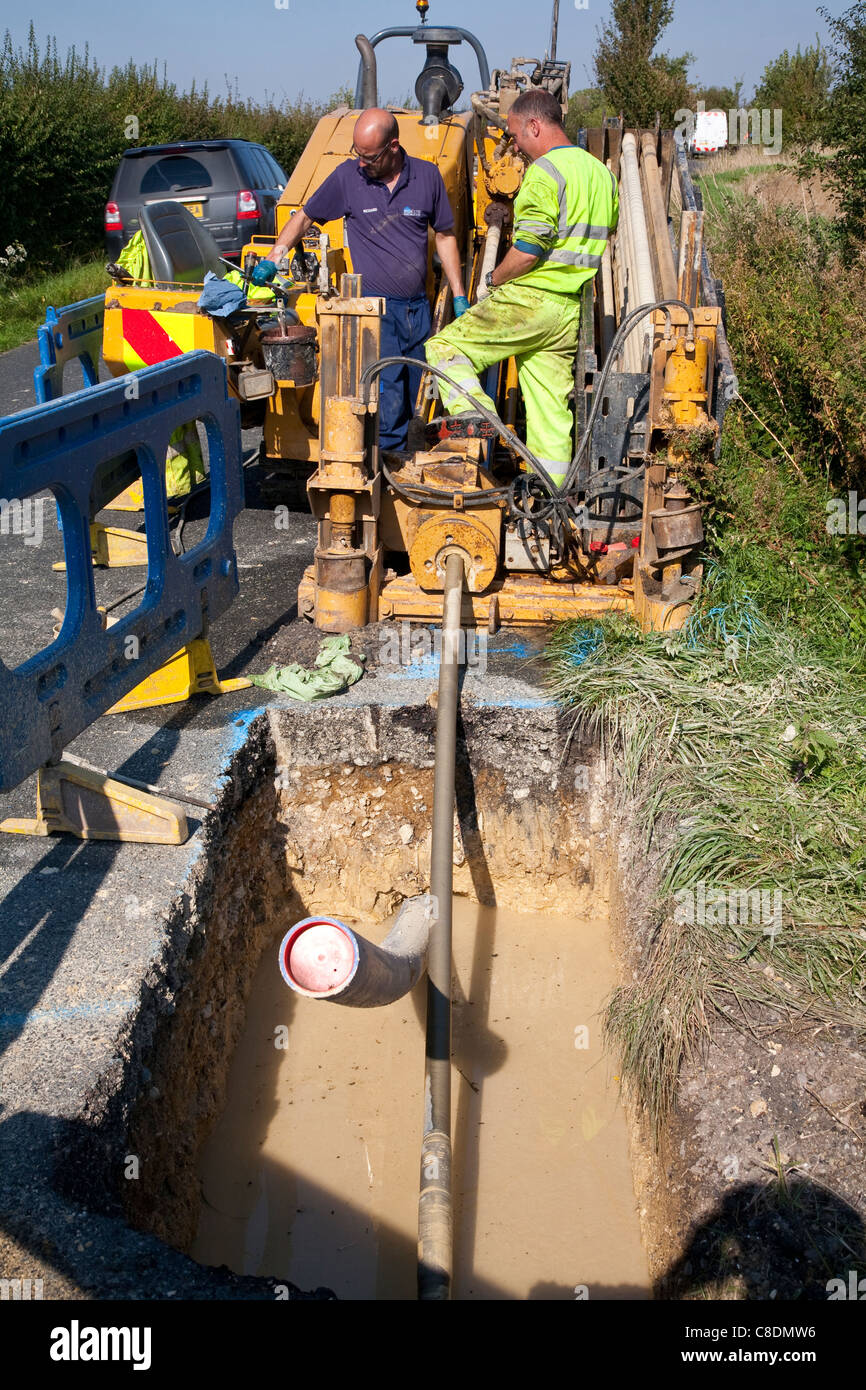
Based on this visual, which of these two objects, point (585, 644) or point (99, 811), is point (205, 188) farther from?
point (99, 811)

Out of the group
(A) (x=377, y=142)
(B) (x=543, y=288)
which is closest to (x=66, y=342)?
(A) (x=377, y=142)

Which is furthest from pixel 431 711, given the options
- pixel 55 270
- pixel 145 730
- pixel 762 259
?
pixel 55 270

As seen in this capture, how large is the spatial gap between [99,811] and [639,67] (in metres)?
23.8

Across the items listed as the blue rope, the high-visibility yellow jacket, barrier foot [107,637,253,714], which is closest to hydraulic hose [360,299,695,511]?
the high-visibility yellow jacket

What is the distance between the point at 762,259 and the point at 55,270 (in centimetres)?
1095

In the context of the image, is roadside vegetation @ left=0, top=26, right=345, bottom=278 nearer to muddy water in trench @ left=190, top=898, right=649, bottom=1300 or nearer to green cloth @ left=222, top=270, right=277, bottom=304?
green cloth @ left=222, top=270, right=277, bottom=304

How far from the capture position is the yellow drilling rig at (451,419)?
481 cm

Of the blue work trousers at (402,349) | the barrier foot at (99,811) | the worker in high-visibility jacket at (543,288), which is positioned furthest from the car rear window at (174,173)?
the barrier foot at (99,811)

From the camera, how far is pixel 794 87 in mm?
21312

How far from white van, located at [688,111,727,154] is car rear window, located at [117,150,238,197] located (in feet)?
39.7

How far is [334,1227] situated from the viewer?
11.5 feet
